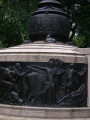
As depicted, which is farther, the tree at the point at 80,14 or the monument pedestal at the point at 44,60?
the tree at the point at 80,14

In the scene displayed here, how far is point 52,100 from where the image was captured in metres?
7.82

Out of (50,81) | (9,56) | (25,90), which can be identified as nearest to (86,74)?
(50,81)

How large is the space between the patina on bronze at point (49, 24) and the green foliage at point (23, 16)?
6.41m

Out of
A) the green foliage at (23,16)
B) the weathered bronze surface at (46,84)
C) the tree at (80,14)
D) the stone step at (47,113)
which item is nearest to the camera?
the stone step at (47,113)

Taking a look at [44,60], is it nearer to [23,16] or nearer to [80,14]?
[23,16]

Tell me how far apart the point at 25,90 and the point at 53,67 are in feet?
3.89

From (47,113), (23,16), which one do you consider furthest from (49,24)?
(23,16)

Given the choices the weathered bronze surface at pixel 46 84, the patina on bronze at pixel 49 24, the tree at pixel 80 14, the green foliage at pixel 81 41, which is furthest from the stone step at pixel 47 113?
the green foliage at pixel 81 41

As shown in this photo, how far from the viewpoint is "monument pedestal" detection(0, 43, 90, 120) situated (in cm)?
762

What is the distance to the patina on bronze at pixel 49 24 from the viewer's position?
9.90 m

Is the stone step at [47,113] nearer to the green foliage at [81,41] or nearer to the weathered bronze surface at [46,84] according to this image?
the weathered bronze surface at [46,84]

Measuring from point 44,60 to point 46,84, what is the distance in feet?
2.59

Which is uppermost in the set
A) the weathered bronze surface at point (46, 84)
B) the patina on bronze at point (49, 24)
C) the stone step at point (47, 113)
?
the patina on bronze at point (49, 24)

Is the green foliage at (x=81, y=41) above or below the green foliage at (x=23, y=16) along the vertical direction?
below
